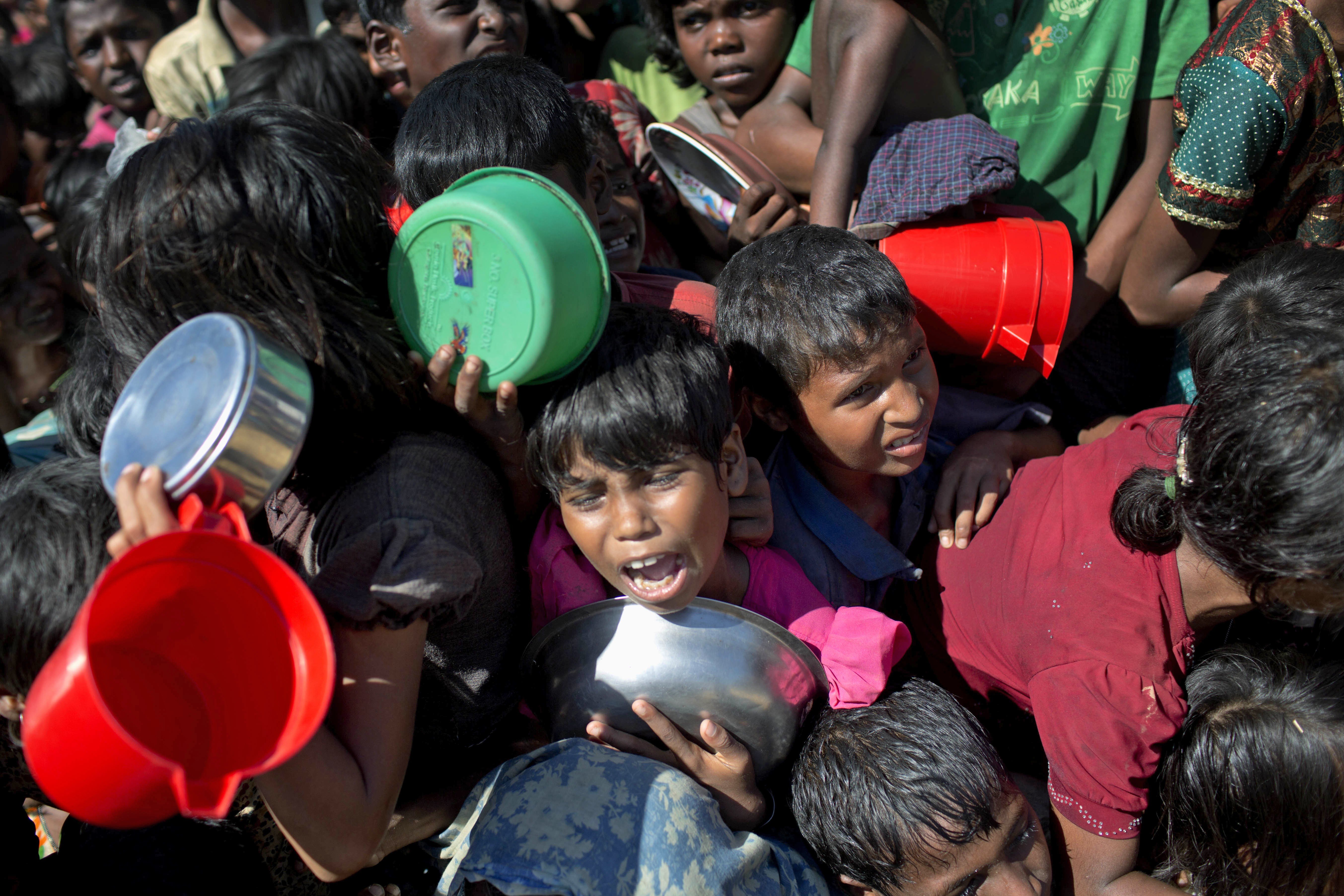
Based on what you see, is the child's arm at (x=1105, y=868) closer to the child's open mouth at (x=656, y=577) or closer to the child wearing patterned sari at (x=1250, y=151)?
the child's open mouth at (x=656, y=577)

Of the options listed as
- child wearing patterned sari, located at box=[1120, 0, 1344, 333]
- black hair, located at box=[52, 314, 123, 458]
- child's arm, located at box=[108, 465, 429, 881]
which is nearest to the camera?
child's arm, located at box=[108, 465, 429, 881]

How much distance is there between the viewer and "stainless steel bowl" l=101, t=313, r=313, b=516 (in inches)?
44.2

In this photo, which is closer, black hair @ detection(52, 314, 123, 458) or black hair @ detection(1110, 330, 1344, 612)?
black hair @ detection(1110, 330, 1344, 612)

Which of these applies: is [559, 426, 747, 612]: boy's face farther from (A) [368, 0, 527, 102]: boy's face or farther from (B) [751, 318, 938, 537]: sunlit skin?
(A) [368, 0, 527, 102]: boy's face

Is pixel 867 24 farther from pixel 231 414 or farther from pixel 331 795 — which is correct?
pixel 331 795

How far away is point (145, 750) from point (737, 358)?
1.39 m

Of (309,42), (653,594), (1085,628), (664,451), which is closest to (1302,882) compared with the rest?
(1085,628)

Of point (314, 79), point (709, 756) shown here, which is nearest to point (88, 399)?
point (709, 756)

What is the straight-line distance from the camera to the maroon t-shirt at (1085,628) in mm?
1628

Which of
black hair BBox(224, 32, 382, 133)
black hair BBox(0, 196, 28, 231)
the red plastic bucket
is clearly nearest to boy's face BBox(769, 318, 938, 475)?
the red plastic bucket

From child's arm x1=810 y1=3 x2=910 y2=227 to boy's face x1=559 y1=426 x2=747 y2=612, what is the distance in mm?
1003

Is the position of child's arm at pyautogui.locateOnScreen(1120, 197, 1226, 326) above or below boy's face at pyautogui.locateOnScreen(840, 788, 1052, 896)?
above

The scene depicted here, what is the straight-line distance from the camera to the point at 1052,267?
6.86 ft

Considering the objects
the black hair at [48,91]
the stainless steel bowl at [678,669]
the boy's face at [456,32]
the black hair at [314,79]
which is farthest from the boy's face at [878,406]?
the black hair at [48,91]
